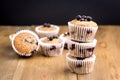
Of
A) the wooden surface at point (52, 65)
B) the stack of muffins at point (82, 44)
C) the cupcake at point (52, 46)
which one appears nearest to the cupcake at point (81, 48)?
the stack of muffins at point (82, 44)

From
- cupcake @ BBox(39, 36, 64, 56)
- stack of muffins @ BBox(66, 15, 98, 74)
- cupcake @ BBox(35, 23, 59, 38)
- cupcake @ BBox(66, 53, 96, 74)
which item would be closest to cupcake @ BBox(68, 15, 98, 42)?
stack of muffins @ BBox(66, 15, 98, 74)

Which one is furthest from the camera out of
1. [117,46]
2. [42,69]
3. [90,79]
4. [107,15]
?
[107,15]

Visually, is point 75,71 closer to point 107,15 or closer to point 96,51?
point 96,51

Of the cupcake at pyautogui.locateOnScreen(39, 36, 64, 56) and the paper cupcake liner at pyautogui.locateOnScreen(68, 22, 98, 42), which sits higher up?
the paper cupcake liner at pyautogui.locateOnScreen(68, 22, 98, 42)

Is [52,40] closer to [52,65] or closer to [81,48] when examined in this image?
[52,65]

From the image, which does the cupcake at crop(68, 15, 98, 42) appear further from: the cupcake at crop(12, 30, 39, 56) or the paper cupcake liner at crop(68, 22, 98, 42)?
the cupcake at crop(12, 30, 39, 56)

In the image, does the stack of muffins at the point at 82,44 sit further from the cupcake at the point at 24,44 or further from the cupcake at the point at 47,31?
the cupcake at the point at 47,31

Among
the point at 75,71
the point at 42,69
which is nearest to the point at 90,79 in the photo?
the point at 75,71
